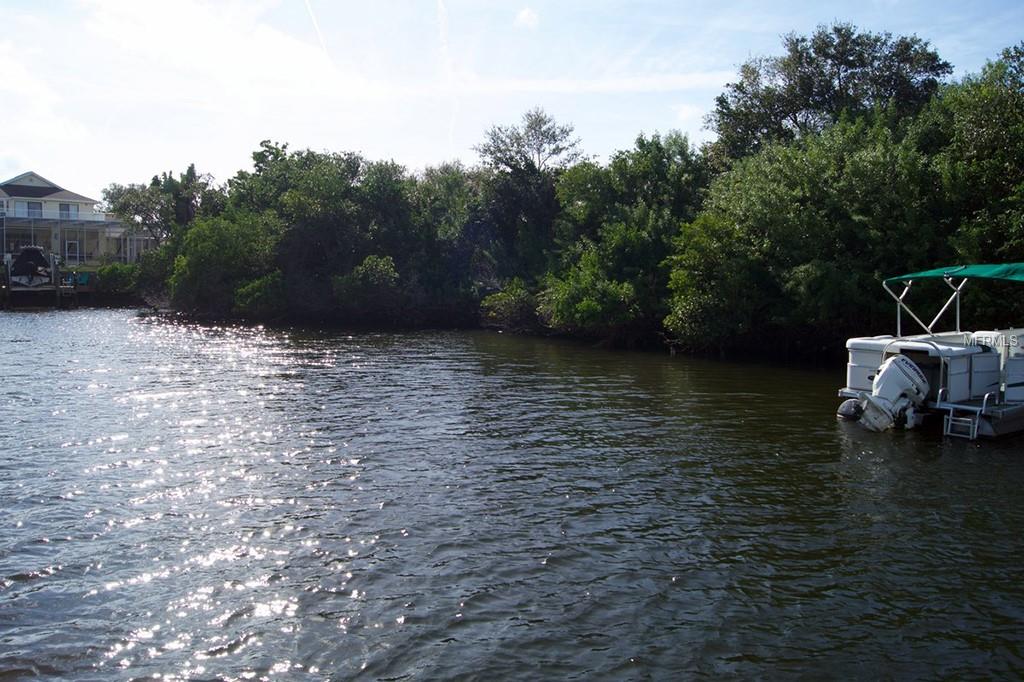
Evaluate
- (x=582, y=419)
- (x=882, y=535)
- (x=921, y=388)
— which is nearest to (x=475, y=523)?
(x=882, y=535)

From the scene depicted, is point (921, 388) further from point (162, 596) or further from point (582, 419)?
point (162, 596)

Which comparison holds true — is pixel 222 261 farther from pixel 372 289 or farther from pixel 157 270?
pixel 157 270

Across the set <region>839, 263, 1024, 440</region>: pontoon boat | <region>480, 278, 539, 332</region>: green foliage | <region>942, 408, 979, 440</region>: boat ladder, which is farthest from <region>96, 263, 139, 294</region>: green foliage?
<region>942, 408, 979, 440</region>: boat ladder

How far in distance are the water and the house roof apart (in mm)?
85078

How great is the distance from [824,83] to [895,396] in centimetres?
3105

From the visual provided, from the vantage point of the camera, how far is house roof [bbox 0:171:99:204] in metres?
95.7

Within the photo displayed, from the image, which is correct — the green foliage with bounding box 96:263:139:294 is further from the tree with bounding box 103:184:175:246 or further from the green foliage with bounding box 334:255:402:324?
the green foliage with bounding box 334:255:402:324

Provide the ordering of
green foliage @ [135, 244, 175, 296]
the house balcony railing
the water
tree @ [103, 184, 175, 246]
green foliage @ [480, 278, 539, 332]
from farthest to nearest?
the house balcony railing, tree @ [103, 184, 175, 246], green foliage @ [135, 244, 175, 296], green foliage @ [480, 278, 539, 332], the water

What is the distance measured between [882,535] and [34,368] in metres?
28.3

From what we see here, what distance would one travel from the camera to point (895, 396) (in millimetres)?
19469

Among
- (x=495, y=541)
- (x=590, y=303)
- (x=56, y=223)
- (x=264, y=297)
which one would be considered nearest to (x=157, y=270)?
(x=264, y=297)

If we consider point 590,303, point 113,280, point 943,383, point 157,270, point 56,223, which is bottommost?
point 943,383

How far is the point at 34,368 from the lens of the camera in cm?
2992

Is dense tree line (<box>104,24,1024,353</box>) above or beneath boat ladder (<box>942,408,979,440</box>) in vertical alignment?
above
